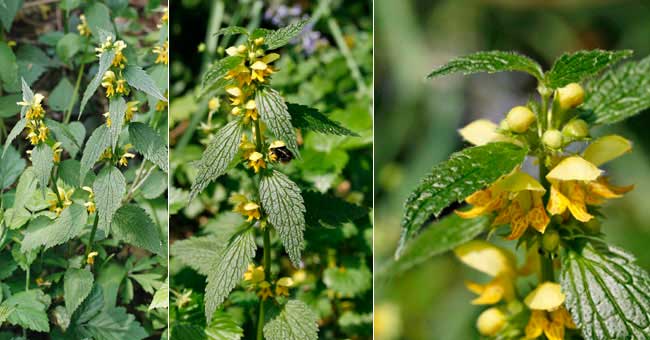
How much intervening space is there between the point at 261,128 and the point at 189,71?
550mm

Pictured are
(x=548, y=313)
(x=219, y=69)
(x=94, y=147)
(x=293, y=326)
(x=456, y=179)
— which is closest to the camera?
(x=456, y=179)

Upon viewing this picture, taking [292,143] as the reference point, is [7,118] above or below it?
above

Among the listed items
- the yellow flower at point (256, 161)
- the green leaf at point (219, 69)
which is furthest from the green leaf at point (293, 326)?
the green leaf at point (219, 69)

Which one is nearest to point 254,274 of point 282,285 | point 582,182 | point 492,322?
point 282,285

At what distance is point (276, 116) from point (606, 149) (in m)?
0.36

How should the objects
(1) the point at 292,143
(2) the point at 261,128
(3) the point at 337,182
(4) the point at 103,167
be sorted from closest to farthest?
(1) the point at 292,143, (2) the point at 261,128, (4) the point at 103,167, (3) the point at 337,182

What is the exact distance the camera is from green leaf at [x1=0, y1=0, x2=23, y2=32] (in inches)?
45.3

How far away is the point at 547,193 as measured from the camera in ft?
2.15

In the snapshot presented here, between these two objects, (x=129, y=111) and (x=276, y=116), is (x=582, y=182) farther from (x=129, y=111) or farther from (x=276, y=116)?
(x=129, y=111)

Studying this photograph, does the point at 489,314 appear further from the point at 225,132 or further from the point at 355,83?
the point at 355,83

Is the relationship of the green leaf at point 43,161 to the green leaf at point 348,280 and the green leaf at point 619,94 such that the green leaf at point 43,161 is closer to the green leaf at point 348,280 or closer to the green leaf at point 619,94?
the green leaf at point 348,280

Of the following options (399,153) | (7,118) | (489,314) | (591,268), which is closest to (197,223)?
(7,118)

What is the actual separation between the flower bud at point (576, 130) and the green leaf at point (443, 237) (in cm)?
16

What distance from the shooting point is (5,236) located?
1117 mm
